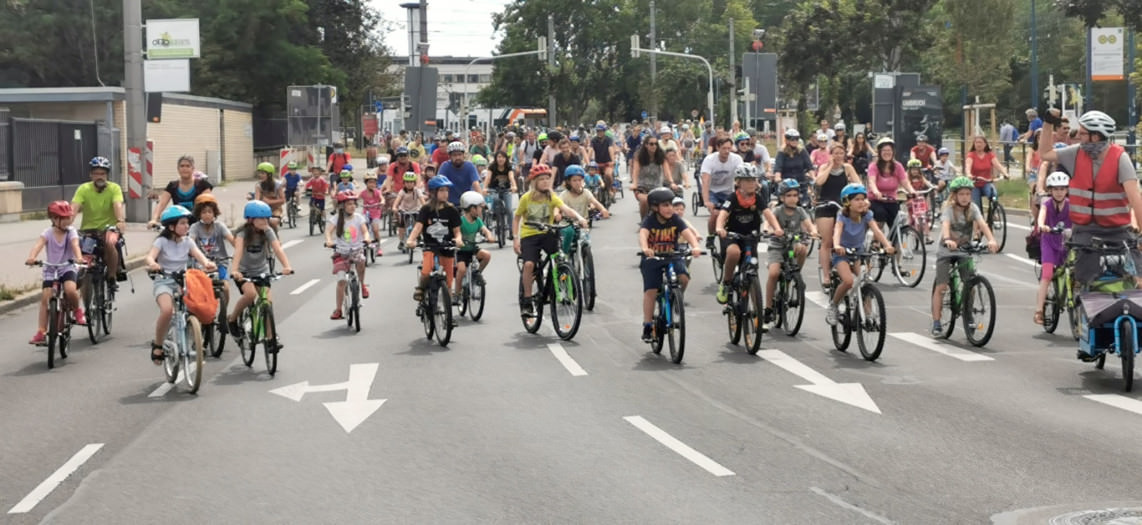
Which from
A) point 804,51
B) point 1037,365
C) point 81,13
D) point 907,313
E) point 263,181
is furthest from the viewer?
point 804,51

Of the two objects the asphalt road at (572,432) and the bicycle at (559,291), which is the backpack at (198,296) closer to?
the asphalt road at (572,432)

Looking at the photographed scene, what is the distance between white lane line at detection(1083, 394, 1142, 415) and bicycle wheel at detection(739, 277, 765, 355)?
3206 millimetres

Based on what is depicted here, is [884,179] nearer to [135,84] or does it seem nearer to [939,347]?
[939,347]

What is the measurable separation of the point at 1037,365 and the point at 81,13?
52.9 meters

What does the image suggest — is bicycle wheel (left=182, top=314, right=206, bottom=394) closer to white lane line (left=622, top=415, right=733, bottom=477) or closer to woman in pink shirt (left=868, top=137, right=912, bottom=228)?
white lane line (left=622, top=415, right=733, bottom=477)

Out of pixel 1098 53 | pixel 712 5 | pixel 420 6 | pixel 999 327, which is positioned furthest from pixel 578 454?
pixel 712 5

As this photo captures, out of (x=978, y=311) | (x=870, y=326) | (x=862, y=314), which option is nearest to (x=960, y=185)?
(x=978, y=311)

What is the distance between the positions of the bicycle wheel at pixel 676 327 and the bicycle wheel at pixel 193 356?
3.94 meters

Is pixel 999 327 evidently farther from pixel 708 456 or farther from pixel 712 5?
pixel 712 5

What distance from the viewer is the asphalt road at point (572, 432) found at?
819 cm

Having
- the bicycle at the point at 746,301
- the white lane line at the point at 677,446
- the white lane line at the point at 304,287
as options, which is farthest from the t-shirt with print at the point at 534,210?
the white lane line at the point at 304,287

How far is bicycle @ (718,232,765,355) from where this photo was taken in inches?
552

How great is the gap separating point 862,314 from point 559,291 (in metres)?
3.06

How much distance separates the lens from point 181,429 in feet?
35.7
